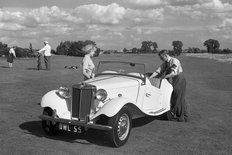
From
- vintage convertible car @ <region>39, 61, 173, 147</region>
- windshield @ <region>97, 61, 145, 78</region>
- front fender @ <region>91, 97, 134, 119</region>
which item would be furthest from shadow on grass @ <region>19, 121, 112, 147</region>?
windshield @ <region>97, 61, 145, 78</region>

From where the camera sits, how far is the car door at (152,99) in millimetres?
7965

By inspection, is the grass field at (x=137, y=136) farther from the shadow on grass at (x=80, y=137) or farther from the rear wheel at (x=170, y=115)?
the rear wheel at (x=170, y=115)

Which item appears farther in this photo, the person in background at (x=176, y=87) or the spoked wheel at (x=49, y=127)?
the person in background at (x=176, y=87)

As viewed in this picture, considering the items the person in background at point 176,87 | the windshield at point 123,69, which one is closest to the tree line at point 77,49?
the windshield at point 123,69

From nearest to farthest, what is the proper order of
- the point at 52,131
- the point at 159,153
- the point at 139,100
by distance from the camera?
the point at 159,153
the point at 52,131
the point at 139,100

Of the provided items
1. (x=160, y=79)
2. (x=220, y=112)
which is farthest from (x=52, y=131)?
(x=220, y=112)

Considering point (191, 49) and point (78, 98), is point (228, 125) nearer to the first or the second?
point (78, 98)

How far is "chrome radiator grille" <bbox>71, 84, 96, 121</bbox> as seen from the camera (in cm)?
660

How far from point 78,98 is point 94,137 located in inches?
41.8

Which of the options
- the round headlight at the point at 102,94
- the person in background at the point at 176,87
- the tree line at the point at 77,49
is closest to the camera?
the round headlight at the point at 102,94

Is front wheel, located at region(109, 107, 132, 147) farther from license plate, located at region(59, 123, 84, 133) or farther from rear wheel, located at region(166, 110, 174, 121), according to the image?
rear wheel, located at region(166, 110, 174, 121)

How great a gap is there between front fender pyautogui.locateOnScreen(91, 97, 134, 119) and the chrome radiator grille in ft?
0.84

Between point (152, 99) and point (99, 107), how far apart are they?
186 cm

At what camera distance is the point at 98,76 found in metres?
8.25
